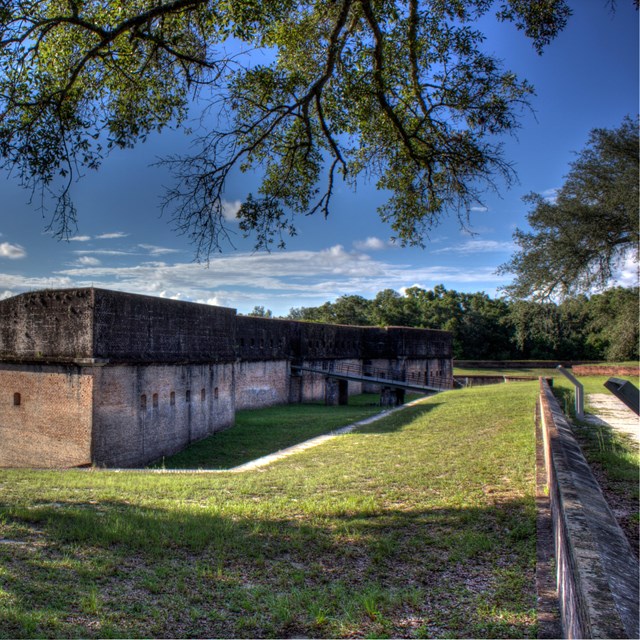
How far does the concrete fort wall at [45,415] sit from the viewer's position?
1377cm

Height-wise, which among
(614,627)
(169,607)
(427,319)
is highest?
(427,319)

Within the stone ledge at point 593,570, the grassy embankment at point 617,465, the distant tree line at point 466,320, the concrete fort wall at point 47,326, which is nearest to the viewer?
the stone ledge at point 593,570

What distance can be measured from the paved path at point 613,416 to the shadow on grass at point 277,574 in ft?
16.6

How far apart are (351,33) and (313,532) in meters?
6.60

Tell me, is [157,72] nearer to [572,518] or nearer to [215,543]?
[215,543]

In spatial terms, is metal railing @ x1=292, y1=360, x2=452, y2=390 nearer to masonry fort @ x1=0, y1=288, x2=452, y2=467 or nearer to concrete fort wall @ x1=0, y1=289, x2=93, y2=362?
masonry fort @ x1=0, y1=288, x2=452, y2=467

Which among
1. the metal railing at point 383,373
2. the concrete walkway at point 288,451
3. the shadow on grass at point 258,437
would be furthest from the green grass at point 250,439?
the metal railing at point 383,373

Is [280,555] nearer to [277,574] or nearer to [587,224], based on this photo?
[277,574]

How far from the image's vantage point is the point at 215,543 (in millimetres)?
5199

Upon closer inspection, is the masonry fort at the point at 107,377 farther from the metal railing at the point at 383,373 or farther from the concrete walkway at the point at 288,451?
the metal railing at the point at 383,373

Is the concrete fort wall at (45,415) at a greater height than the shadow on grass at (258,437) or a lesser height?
greater

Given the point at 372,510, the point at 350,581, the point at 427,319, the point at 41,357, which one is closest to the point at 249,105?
the point at 372,510

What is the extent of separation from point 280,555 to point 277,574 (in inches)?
17.0

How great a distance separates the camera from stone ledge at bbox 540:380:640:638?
2363mm
